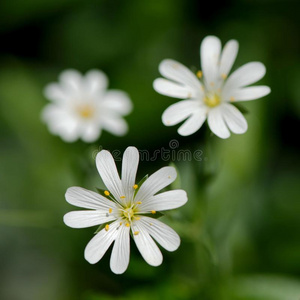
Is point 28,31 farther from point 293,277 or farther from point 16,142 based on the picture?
point 293,277

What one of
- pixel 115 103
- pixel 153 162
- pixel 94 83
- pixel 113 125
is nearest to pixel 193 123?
pixel 113 125

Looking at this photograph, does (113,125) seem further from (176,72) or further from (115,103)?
(176,72)

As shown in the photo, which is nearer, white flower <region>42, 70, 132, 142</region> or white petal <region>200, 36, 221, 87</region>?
white petal <region>200, 36, 221, 87</region>

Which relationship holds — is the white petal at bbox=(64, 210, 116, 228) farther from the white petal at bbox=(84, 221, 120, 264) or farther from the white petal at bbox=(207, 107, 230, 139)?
the white petal at bbox=(207, 107, 230, 139)

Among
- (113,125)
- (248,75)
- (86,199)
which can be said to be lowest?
(86,199)

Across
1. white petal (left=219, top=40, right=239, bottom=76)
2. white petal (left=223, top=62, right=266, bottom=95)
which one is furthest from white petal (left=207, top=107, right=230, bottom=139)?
white petal (left=219, top=40, right=239, bottom=76)

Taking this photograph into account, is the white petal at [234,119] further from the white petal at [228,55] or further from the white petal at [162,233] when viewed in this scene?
the white petal at [162,233]
